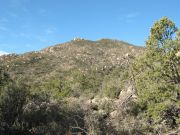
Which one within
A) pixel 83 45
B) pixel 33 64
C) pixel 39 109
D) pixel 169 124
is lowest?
→ pixel 169 124

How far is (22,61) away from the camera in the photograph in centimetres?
7188

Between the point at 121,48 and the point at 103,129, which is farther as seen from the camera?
the point at 121,48

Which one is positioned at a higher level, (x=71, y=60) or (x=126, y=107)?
(x=71, y=60)

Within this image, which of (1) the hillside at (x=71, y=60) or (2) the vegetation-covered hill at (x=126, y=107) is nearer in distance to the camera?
(2) the vegetation-covered hill at (x=126, y=107)

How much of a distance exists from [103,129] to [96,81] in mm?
33882

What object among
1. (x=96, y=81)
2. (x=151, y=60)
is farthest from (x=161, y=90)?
(x=96, y=81)

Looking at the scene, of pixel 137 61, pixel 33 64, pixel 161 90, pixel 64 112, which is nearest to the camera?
pixel 161 90

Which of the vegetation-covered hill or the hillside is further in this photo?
the hillside

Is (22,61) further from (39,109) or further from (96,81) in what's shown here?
(39,109)

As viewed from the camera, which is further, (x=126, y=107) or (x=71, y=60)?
(x=71, y=60)

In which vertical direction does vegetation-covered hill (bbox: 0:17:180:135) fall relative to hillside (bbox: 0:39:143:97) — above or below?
below

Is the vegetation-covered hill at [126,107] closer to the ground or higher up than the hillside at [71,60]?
closer to the ground

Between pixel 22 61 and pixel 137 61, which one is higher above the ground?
pixel 22 61

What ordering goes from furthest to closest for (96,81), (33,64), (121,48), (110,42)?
(110,42), (121,48), (33,64), (96,81)
